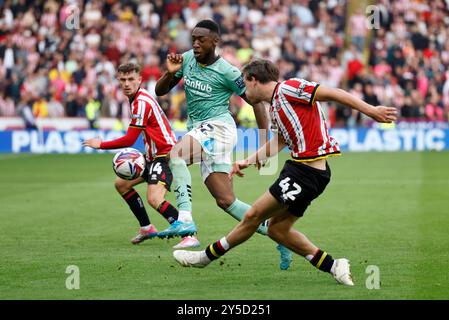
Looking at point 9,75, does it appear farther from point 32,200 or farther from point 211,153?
point 211,153

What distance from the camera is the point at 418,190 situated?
666 inches

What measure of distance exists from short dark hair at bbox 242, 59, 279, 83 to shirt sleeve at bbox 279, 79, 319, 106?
0.22 meters

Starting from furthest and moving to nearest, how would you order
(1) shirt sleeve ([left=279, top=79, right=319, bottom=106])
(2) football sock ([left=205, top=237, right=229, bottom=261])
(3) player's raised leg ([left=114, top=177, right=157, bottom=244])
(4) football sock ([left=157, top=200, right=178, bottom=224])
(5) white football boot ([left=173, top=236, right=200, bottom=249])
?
1. (3) player's raised leg ([left=114, top=177, right=157, bottom=244])
2. (4) football sock ([left=157, top=200, right=178, bottom=224])
3. (5) white football boot ([left=173, top=236, right=200, bottom=249])
4. (2) football sock ([left=205, top=237, right=229, bottom=261])
5. (1) shirt sleeve ([left=279, top=79, right=319, bottom=106])

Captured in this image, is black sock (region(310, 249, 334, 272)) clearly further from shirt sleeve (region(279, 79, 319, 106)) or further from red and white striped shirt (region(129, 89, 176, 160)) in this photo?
red and white striped shirt (region(129, 89, 176, 160))

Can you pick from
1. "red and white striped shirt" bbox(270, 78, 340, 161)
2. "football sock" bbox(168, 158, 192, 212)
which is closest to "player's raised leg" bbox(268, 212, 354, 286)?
"red and white striped shirt" bbox(270, 78, 340, 161)

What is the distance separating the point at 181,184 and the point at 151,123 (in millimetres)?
906

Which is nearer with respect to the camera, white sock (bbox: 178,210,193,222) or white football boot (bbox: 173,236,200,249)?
white sock (bbox: 178,210,193,222)

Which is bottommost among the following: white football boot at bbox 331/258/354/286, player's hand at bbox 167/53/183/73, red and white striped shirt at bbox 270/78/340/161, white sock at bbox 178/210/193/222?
white football boot at bbox 331/258/354/286

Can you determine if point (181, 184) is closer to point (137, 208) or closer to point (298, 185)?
point (137, 208)

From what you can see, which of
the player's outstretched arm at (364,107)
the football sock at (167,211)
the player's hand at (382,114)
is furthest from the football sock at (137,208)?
the player's hand at (382,114)

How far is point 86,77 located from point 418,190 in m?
14.0

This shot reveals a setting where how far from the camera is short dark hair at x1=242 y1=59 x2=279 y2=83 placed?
835 cm

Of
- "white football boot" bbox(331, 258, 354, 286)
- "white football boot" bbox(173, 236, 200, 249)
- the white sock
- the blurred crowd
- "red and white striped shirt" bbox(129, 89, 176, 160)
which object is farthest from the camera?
the blurred crowd

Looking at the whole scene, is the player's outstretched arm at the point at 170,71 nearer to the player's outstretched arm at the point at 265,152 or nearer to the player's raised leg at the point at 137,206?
the player's raised leg at the point at 137,206
